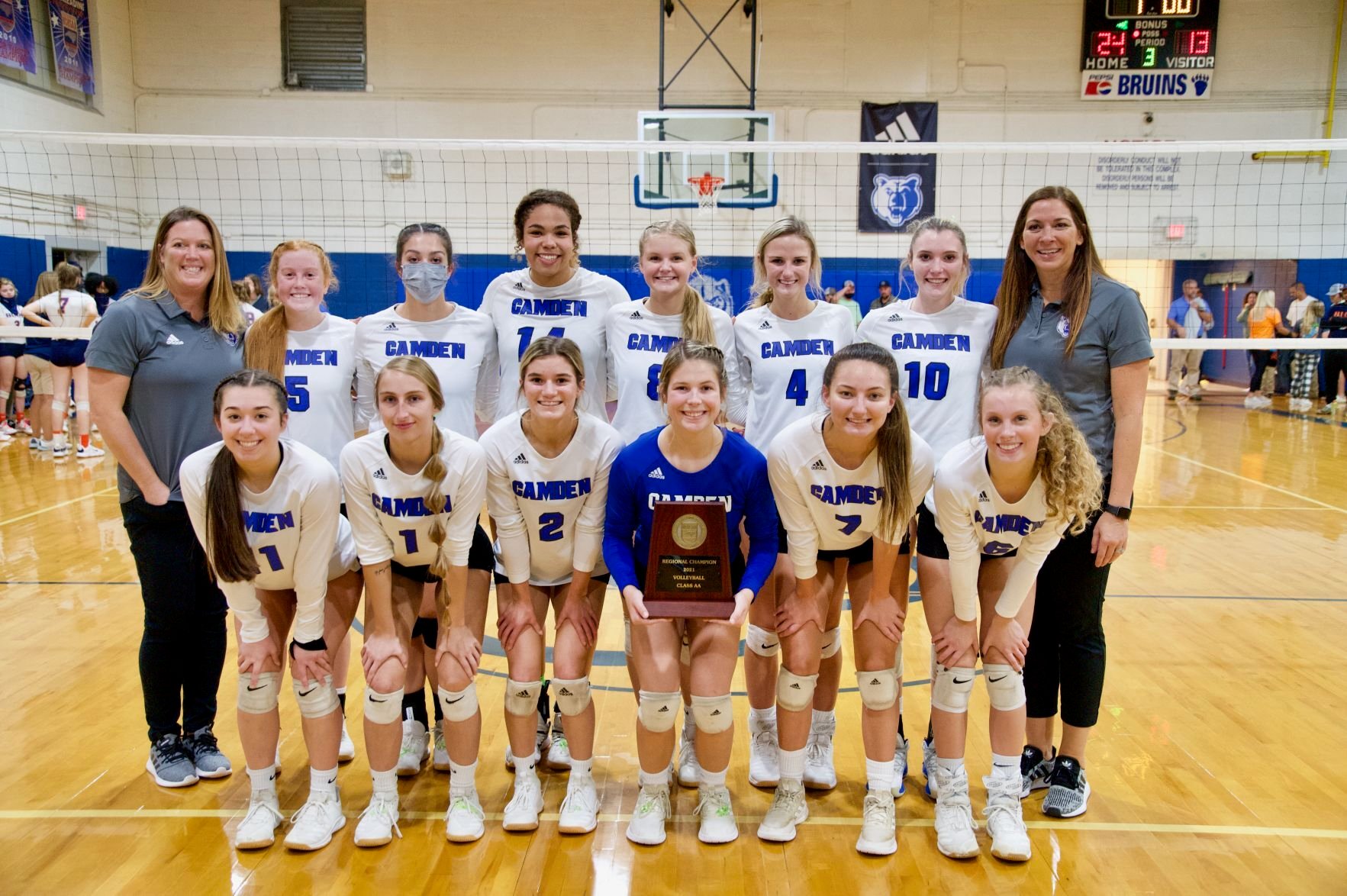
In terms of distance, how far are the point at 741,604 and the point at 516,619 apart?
0.74 meters

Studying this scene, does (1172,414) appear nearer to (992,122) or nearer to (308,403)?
(992,122)

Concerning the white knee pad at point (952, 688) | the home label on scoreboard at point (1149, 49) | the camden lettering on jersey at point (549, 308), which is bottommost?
the white knee pad at point (952, 688)

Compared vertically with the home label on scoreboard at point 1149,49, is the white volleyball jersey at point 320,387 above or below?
below

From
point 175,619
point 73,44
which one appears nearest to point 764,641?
point 175,619

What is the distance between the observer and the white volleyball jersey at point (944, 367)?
10.3 feet

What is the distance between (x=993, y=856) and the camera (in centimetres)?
278

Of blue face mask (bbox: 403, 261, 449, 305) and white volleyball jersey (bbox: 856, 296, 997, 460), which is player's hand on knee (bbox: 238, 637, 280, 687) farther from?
white volleyball jersey (bbox: 856, 296, 997, 460)

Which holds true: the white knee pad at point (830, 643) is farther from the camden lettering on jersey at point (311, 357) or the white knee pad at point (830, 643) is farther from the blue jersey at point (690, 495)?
the camden lettering on jersey at point (311, 357)

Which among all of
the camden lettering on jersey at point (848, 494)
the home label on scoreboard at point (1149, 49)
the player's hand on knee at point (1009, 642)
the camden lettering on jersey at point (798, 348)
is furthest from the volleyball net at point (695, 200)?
the player's hand on knee at point (1009, 642)

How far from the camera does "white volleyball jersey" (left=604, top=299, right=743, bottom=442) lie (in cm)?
332

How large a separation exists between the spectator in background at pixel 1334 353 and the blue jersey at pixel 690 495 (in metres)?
11.8

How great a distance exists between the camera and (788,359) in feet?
10.8

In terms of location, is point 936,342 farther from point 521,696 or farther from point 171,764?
point 171,764

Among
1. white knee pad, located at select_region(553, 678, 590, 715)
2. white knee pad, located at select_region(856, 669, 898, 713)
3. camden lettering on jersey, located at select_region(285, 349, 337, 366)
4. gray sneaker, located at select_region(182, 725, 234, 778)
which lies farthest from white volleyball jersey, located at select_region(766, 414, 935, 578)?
gray sneaker, located at select_region(182, 725, 234, 778)
